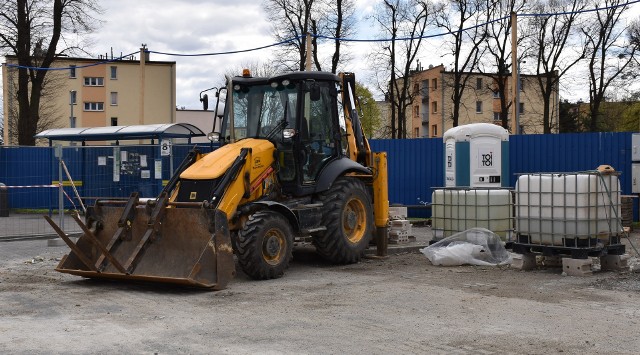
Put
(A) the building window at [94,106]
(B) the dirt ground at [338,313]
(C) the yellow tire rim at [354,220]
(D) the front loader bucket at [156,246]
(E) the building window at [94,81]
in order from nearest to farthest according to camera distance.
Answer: (B) the dirt ground at [338,313] → (D) the front loader bucket at [156,246] → (C) the yellow tire rim at [354,220] → (E) the building window at [94,81] → (A) the building window at [94,106]

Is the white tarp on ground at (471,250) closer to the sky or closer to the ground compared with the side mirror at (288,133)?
closer to the ground

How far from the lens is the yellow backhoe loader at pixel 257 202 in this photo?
9922 mm

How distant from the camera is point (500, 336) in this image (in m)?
7.23

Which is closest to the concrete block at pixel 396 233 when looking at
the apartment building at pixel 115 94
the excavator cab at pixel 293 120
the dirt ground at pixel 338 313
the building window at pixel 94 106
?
the dirt ground at pixel 338 313

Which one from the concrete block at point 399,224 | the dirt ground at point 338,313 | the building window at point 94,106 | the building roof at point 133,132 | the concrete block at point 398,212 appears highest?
the building window at point 94,106

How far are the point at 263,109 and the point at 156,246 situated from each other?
10.3 feet

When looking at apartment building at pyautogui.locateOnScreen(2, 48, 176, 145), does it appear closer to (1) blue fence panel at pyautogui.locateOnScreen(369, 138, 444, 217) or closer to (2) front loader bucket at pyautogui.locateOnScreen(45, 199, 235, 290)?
(1) blue fence panel at pyautogui.locateOnScreen(369, 138, 444, 217)

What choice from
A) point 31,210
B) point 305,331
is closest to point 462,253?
point 305,331

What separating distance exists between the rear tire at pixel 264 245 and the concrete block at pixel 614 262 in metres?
4.95

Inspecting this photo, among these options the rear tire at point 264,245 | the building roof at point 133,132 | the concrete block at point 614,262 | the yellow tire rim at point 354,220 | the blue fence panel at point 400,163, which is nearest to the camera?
the rear tire at point 264,245

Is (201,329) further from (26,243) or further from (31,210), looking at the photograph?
(31,210)

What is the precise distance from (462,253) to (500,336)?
5311 millimetres

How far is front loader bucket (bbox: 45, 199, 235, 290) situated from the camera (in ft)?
31.8

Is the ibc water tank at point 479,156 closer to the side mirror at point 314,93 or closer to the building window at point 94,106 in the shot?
the side mirror at point 314,93
